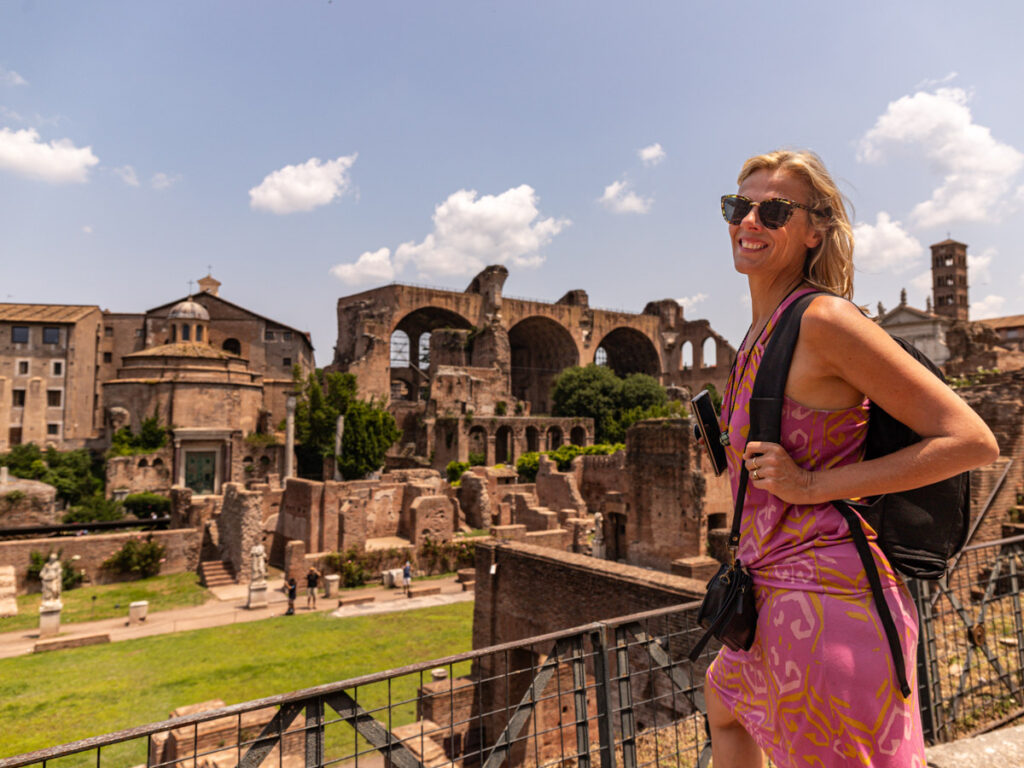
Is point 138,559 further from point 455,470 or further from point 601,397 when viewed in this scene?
→ point 601,397

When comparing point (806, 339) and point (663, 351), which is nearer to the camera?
point (806, 339)

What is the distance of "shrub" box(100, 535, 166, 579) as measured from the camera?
67.2 ft

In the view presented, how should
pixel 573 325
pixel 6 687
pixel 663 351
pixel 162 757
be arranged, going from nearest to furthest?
pixel 162 757 → pixel 6 687 → pixel 573 325 → pixel 663 351

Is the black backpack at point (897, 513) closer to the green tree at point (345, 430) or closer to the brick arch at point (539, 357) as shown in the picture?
the green tree at point (345, 430)

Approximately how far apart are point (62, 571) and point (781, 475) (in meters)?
23.3

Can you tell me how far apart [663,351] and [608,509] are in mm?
38933

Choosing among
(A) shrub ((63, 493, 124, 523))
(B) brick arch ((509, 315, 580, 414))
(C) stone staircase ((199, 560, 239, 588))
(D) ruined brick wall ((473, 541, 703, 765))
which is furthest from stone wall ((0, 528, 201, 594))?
(B) brick arch ((509, 315, 580, 414))

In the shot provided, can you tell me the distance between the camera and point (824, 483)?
5.26 feet

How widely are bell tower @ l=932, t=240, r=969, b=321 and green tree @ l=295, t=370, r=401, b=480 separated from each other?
182 ft

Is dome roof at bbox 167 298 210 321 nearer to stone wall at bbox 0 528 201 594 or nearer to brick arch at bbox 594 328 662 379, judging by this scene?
stone wall at bbox 0 528 201 594

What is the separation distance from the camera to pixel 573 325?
186 ft

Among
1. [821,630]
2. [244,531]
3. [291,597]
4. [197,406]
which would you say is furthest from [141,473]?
[821,630]

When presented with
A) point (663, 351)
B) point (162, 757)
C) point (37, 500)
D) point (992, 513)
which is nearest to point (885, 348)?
point (162, 757)

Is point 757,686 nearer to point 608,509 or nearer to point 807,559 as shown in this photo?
point 807,559
